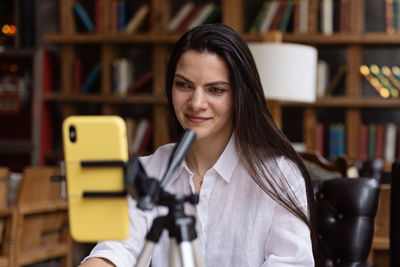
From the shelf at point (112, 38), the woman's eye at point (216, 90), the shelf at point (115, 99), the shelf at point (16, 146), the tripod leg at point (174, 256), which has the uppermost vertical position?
the shelf at point (112, 38)

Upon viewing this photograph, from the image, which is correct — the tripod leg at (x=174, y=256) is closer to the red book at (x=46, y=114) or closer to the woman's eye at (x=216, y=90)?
the woman's eye at (x=216, y=90)

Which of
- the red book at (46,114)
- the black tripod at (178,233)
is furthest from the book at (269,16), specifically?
the black tripod at (178,233)

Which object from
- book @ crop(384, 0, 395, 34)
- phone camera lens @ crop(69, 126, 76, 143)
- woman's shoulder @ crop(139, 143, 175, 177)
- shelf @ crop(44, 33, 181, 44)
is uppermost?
book @ crop(384, 0, 395, 34)

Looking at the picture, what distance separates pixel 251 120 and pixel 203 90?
0.16 metres

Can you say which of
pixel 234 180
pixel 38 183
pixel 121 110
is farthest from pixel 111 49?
pixel 234 180

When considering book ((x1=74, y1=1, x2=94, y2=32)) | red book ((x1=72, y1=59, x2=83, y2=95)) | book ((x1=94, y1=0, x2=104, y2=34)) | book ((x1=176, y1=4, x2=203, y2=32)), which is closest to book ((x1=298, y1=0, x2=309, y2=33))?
book ((x1=176, y1=4, x2=203, y2=32))

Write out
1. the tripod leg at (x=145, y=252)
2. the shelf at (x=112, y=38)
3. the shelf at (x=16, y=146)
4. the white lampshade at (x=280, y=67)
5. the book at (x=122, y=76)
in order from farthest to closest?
1. the shelf at (x=16, y=146)
2. the book at (x=122, y=76)
3. the shelf at (x=112, y=38)
4. the white lampshade at (x=280, y=67)
5. the tripod leg at (x=145, y=252)

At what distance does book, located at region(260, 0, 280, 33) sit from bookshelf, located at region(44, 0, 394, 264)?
0.10m

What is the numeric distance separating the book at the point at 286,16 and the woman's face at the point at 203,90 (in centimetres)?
276

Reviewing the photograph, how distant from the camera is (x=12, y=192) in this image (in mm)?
2803

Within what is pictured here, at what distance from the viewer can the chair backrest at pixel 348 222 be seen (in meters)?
1.39

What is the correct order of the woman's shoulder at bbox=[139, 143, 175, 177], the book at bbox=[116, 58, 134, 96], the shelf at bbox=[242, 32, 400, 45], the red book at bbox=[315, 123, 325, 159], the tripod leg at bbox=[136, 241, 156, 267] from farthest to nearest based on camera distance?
the book at bbox=[116, 58, 134, 96]
the red book at bbox=[315, 123, 325, 159]
the shelf at bbox=[242, 32, 400, 45]
the woman's shoulder at bbox=[139, 143, 175, 177]
the tripod leg at bbox=[136, 241, 156, 267]

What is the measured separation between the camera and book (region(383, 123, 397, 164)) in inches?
145

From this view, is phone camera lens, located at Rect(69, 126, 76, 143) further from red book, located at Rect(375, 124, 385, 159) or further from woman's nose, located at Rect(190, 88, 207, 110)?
red book, located at Rect(375, 124, 385, 159)
